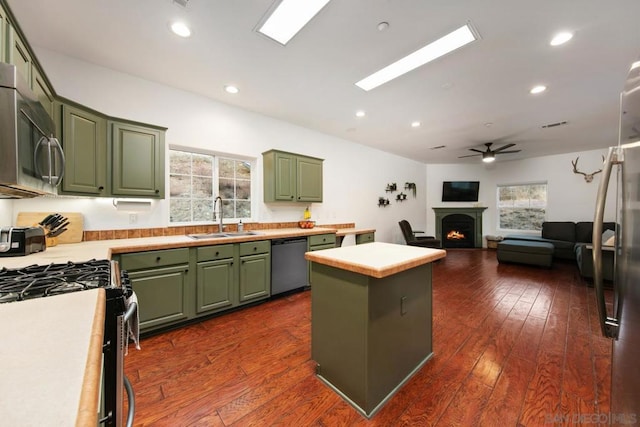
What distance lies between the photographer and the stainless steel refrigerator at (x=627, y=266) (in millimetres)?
720

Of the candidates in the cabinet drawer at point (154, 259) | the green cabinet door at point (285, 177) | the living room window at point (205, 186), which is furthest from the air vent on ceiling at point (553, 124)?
the cabinet drawer at point (154, 259)

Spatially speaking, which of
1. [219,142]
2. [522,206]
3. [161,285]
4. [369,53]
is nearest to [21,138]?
[161,285]

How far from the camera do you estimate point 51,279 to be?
43.1 inches

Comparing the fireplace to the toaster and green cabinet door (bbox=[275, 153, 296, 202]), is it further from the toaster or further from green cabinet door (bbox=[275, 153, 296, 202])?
the toaster

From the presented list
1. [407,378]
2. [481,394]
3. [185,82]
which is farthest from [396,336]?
[185,82]

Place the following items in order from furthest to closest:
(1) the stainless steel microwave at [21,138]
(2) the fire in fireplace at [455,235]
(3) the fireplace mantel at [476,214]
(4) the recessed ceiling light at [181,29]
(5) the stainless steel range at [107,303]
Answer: (2) the fire in fireplace at [455,235]
(3) the fireplace mantel at [476,214]
(4) the recessed ceiling light at [181,29]
(1) the stainless steel microwave at [21,138]
(5) the stainless steel range at [107,303]

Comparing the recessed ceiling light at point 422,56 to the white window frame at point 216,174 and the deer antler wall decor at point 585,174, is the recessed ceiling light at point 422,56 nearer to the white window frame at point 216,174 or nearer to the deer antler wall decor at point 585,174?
the white window frame at point 216,174

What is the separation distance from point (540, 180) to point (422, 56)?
625cm

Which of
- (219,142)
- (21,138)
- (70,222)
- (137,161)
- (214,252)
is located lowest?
(214,252)

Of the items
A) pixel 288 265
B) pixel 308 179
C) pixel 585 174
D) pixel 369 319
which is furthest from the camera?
pixel 585 174

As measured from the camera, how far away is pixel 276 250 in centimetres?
317

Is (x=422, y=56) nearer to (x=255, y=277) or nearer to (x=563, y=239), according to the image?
(x=255, y=277)

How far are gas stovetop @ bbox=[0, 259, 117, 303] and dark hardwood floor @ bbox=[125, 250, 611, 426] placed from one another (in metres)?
0.94

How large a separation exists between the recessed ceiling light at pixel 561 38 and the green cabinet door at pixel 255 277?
11.5ft
